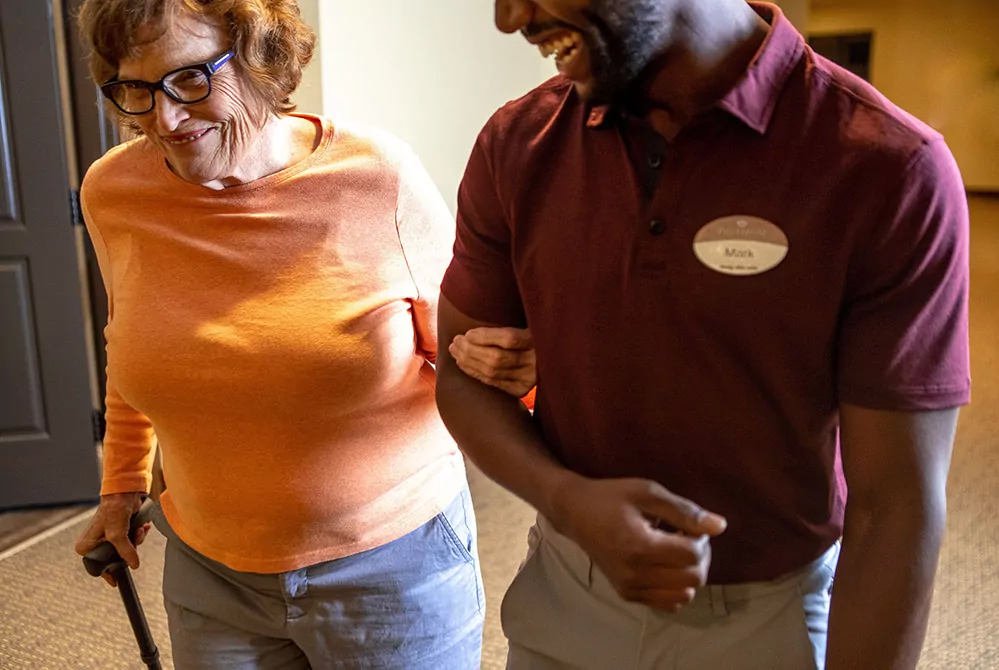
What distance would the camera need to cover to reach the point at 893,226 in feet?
2.35

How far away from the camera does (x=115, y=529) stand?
144 centimetres

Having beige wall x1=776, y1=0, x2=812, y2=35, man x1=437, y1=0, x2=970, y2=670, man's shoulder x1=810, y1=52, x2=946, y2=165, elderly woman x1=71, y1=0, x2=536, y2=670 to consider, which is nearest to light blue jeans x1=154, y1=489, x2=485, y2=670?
elderly woman x1=71, y1=0, x2=536, y2=670

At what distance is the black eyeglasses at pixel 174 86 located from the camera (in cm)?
122

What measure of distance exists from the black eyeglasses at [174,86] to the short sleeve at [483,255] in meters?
0.48

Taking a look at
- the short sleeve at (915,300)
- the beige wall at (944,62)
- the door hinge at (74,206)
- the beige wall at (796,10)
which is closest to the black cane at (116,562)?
the short sleeve at (915,300)

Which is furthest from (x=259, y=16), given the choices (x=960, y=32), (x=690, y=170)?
(x=960, y=32)

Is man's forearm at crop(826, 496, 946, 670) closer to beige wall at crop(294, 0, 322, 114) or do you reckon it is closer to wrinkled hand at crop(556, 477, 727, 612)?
wrinkled hand at crop(556, 477, 727, 612)

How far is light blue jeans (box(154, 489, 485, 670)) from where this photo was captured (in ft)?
4.12

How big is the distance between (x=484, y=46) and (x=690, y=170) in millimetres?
2780

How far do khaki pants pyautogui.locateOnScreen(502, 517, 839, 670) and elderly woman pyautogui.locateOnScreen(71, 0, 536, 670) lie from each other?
369mm

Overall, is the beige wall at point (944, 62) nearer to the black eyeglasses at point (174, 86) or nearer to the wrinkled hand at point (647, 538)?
the black eyeglasses at point (174, 86)

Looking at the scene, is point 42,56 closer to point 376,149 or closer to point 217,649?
point 376,149

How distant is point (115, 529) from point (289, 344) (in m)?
0.49

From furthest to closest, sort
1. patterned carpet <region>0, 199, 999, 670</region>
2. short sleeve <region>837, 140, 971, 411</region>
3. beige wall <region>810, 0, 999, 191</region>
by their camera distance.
→ beige wall <region>810, 0, 999, 191</region>, patterned carpet <region>0, 199, 999, 670</region>, short sleeve <region>837, 140, 971, 411</region>
